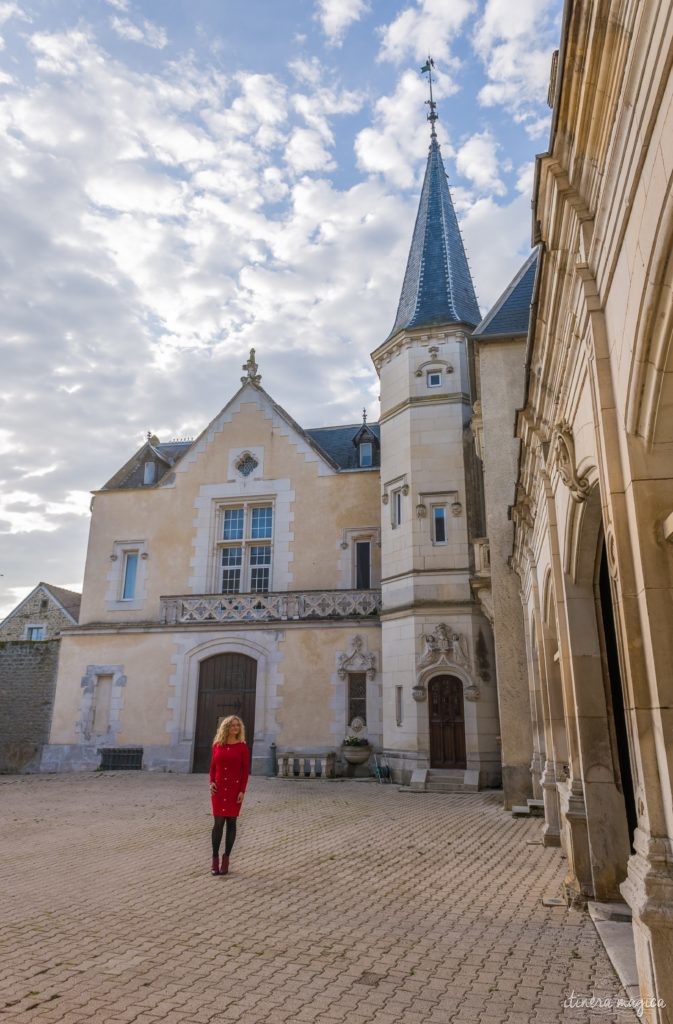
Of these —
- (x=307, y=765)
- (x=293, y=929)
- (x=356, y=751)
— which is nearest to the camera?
(x=293, y=929)

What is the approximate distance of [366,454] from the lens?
2052cm

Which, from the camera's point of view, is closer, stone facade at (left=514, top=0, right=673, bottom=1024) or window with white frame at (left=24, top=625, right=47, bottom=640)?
stone facade at (left=514, top=0, right=673, bottom=1024)

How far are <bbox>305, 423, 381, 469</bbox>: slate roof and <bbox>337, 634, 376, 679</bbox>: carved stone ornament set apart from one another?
19.6 ft

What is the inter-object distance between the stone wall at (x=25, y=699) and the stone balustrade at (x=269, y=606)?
4439mm

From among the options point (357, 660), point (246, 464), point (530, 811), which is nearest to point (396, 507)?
point (357, 660)

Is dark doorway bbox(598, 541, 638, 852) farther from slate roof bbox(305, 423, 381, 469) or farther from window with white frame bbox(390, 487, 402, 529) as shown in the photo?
slate roof bbox(305, 423, 381, 469)

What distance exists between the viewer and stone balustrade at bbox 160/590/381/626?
1747 cm

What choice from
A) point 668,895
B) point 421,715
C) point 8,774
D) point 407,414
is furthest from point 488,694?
point 8,774

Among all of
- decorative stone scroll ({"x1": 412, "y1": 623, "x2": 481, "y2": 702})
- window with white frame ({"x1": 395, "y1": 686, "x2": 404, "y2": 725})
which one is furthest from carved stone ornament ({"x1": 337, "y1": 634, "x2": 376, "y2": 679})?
decorative stone scroll ({"x1": 412, "y1": 623, "x2": 481, "y2": 702})

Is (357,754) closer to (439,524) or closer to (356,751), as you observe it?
(356,751)

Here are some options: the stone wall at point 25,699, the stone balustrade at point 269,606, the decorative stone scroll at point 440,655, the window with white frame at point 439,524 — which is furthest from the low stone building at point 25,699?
the window with white frame at point 439,524

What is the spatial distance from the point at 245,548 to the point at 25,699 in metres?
8.16

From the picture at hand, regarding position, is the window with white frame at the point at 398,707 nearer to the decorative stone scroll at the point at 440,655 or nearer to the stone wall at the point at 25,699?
the decorative stone scroll at the point at 440,655

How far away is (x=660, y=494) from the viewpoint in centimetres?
313
